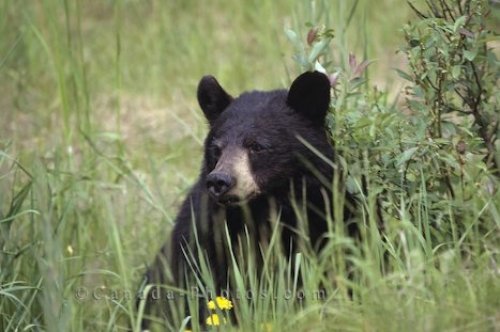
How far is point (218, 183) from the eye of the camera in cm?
460

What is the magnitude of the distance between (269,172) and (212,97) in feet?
1.88

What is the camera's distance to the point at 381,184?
4.67 m

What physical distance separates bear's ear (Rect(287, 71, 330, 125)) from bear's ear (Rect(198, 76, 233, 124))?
37 centimetres

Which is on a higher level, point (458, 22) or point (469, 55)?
point (458, 22)

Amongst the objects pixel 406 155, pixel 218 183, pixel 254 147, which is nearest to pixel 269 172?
pixel 254 147

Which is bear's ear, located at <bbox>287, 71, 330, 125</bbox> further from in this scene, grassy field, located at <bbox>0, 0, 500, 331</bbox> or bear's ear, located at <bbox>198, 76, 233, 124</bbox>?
bear's ear, located at <bbox>198, 76, 233, 124</bbox>

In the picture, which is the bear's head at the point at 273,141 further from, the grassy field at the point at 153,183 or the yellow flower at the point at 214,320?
the yellow flower at the point at 214,320

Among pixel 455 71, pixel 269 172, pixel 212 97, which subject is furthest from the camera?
pixel 212 97

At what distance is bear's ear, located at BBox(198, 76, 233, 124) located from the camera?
16.9 ft

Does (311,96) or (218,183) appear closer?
(218,183)

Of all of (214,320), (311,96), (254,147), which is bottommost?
(214,320)

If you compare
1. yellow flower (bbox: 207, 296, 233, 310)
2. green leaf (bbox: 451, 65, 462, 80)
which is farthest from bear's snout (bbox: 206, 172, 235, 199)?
green leaf (bbox: 451, 65, 462, 80)

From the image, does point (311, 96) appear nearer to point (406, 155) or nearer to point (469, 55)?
point (406, 155)

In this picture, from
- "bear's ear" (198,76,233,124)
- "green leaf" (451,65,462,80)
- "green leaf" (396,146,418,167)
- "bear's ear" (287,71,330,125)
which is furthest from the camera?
"bear's ear" (198,76,233,124)
